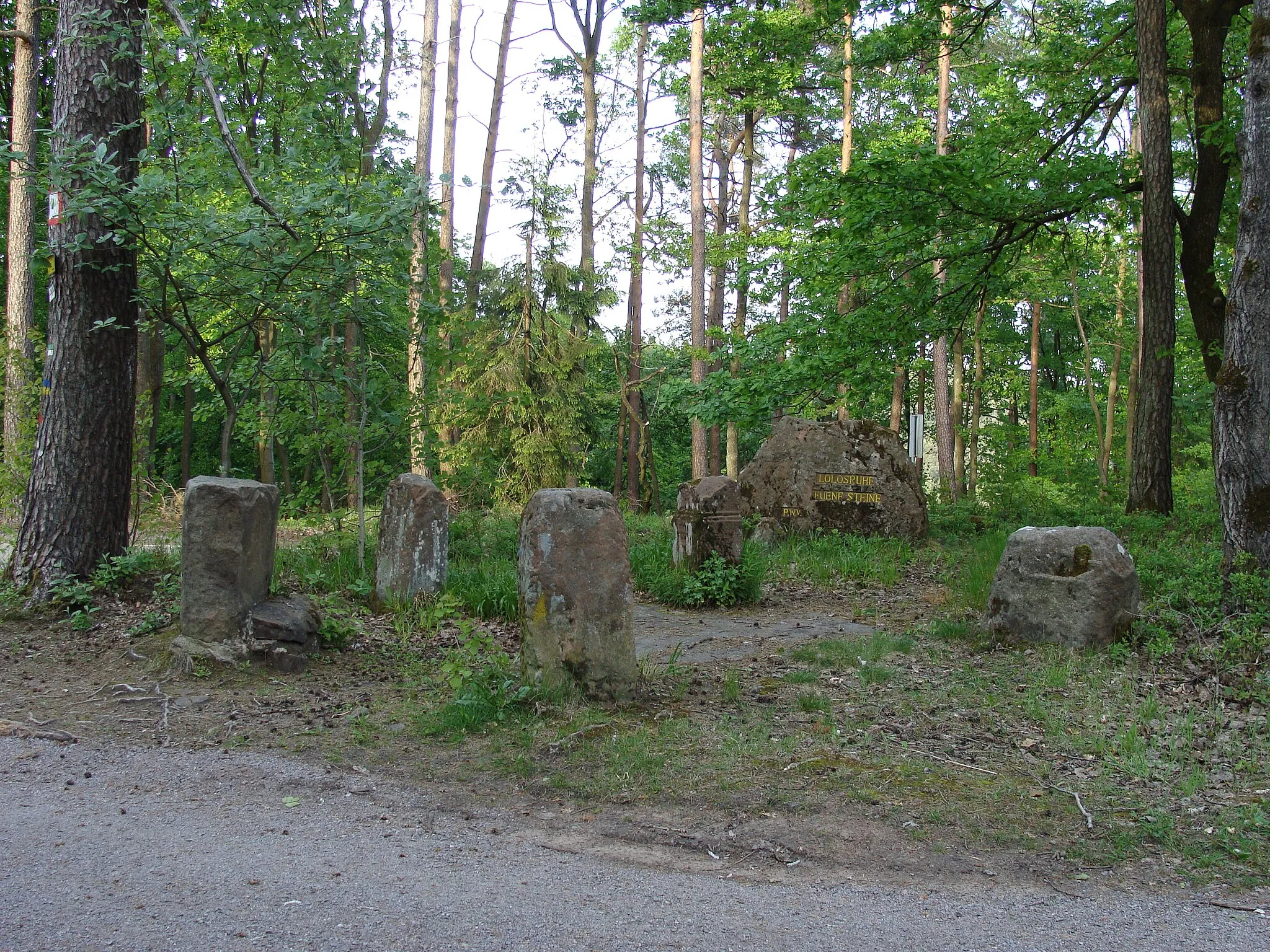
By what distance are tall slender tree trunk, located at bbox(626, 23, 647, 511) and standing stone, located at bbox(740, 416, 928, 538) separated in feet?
32.5

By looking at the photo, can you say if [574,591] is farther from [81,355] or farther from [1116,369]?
[1116,369]

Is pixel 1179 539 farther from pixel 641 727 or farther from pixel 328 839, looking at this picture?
pixel 328 839

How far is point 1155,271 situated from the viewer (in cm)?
1091

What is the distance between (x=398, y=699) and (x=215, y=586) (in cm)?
146

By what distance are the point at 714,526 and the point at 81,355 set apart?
5.92 metres

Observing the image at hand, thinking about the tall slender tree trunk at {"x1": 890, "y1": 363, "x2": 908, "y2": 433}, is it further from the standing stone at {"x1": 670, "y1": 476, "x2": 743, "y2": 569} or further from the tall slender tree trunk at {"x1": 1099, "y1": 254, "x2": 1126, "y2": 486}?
the standing stone at {"x1": 670, "y1": 476, "x2": 743, "y2": 569}

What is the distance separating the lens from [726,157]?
2870 centimetres

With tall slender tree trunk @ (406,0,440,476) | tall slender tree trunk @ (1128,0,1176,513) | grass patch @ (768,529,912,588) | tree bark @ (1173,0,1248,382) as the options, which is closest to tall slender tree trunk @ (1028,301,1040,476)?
tree bark @ (1173,0,1248,382)

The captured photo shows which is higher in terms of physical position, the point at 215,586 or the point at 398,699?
the point at 215,586

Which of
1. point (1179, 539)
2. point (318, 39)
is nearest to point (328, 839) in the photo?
point (318, 39)

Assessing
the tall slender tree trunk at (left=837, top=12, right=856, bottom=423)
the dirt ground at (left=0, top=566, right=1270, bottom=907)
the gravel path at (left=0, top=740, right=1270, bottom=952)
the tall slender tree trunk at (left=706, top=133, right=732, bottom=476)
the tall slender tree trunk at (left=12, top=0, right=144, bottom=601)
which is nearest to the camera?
the gravel path at (left=0, top=740, right=1270, bottom=952)

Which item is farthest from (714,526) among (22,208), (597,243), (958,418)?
(958,418)

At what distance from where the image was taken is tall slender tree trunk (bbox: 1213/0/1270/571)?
689 centimetres

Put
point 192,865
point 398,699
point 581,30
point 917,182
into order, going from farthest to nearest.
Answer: point 581,30, point 917,182, point 398,699, point 192,865
